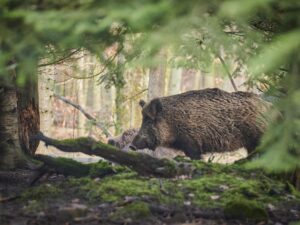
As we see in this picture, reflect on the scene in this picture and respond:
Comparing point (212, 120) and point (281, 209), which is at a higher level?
point (212, 120)

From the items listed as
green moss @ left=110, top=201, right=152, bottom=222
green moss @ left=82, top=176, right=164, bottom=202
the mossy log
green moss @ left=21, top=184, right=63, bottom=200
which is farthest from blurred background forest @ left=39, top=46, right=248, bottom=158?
green moss @ left=110, top=201, right=152, bottom=222

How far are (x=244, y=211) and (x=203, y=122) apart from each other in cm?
514

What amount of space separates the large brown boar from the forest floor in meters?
3.40

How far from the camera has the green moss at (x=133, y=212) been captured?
4.90 metres

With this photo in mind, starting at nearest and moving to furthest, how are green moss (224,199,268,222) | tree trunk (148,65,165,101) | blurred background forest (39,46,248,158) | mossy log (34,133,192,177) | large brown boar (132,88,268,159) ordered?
1. green moss (224,199,268,222)
2. mossy log (34,133,192,177)
3. blurred background forest (39,46,248,158)
4. large brown boar (132,88,268,159)
5. tree trunk (148,65,165,101)

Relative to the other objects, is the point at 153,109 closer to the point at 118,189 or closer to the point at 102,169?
the point at 102,169

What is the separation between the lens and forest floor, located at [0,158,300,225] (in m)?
4.95

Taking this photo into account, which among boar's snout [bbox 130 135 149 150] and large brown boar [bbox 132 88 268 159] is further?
boar's snout [bbox 130 135 149 150]

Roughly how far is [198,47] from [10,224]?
108 inches

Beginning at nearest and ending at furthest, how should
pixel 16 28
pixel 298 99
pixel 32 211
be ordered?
1. pixel 298 99
2. pixel 16 28
3. pixel 32 211

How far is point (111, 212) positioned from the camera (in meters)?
5.04

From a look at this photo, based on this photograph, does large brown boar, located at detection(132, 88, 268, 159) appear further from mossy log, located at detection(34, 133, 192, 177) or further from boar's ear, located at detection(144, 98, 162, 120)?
mossy log, located at detection(34, 133, 192, 177)

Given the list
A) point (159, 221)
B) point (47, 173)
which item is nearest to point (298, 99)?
point (159, 221)

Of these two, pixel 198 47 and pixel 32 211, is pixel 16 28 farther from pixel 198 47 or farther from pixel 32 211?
pixel 198 47
